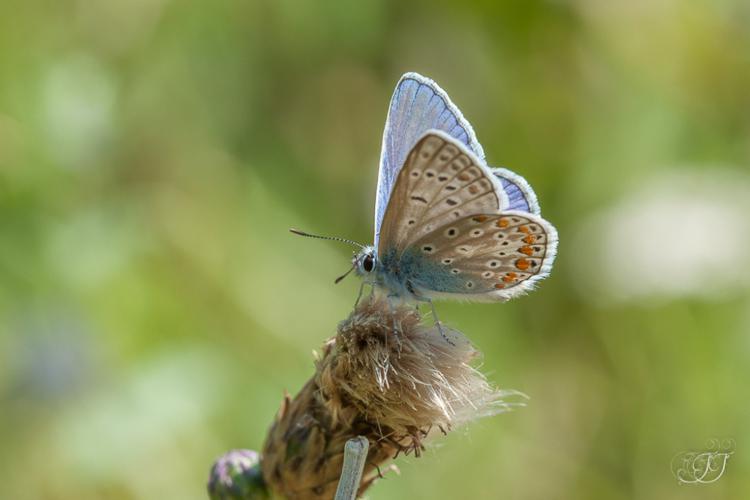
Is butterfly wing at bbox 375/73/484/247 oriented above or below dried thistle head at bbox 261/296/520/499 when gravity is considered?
above

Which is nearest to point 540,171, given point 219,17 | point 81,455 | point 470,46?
point 470,46

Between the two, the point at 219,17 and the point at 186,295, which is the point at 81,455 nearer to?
the point at 186,295

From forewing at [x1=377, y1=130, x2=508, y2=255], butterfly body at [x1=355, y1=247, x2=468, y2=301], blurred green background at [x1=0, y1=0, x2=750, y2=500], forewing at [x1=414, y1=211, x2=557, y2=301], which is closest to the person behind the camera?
forewing at [x1=377, y1=130, x2=508, y2=255]

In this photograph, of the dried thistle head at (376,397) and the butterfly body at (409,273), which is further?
the butterfly body at (409,273)

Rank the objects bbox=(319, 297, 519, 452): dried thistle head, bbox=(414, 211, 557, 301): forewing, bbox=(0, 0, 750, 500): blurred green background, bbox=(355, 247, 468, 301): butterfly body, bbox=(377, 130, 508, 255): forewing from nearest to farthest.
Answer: bbox=(319, 297, 519, 452): dried thistle head
bbox=(377, 130, 508, 255): forewing
bbox=(414, 211, 557, 301): forewing
bbox=(355, 247, 468, 301): butterfly body
bbox=(0, 0, 750, 500): blurred green background

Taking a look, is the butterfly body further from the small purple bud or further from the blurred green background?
the blurred green background

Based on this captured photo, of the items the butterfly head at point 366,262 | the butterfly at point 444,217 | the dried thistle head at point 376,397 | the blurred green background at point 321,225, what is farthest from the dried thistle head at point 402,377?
the blurred green background at point 321,225

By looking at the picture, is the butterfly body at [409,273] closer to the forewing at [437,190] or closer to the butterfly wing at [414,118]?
the forewing at [437,190]

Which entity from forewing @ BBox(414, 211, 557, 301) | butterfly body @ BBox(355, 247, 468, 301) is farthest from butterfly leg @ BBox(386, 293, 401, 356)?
forewing @ BBox(414, 211, 557, 301)
